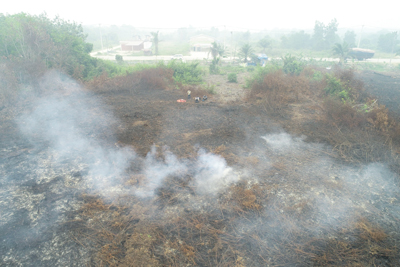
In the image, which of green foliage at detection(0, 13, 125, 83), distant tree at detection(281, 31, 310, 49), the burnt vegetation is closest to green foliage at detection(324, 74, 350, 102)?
the burnt vegetation

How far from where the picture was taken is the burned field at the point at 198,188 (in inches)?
140

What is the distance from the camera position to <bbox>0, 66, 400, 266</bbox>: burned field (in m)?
3.55

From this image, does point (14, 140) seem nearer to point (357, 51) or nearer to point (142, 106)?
point (142, 106)

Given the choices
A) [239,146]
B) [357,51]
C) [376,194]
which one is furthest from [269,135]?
[357,51]

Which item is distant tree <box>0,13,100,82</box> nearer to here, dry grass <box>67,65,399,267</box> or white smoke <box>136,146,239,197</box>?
white smoke <box>136,146,239,197</box>

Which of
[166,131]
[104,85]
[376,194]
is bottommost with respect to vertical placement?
[376,194]

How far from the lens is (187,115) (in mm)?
9344

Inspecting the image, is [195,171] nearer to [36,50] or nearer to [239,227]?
[239,227]

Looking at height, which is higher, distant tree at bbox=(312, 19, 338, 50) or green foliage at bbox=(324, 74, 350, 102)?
distant tree at bbox=(312, 19, 338, 50)

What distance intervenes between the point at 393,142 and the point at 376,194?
2.91 meters

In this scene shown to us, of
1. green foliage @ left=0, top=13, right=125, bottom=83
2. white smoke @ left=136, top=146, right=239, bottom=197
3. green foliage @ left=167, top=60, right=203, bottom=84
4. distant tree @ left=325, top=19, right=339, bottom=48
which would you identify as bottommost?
white smoke @ left=136, top=146, right=239, bottom=197

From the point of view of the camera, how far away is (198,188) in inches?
195

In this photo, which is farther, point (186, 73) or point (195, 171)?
point (186, 73)

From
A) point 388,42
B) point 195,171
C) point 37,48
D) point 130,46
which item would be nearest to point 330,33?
point 388,42
